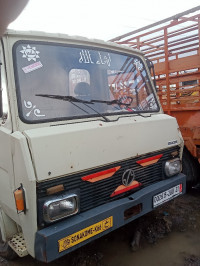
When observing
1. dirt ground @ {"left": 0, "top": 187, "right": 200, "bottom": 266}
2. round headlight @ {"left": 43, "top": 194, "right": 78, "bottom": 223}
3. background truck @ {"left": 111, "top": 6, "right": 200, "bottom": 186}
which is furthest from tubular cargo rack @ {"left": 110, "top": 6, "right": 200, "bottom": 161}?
round headlight @ {"left": 43, "top": 194, "right": 78, "bottom": 223}

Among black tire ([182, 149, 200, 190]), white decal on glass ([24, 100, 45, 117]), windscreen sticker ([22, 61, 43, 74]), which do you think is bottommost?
black tire ([182, 149, 200, 190])

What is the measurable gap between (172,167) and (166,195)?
1.10 feet

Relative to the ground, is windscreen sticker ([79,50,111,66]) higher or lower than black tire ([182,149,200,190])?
higher

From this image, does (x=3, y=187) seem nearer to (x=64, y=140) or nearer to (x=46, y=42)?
(x=64, y=140)

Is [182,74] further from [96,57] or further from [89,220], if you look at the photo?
[89,220]

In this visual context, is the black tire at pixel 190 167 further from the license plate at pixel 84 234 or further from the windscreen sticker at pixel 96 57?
the license plate at pixel 84 234

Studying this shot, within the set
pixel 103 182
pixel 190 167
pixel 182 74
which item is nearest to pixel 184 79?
pixel 182 74

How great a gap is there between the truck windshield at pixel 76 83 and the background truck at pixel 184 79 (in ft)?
3.02

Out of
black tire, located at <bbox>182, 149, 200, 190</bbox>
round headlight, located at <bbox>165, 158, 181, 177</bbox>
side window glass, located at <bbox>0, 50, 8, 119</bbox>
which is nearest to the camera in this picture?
side window glass, located at <bbox>0, 50, 8, 119</bbox>

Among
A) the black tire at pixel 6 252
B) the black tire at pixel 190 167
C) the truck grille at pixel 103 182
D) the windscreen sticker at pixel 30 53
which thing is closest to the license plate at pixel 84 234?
the truck grille at pixel 103 182

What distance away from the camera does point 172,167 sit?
288 cm

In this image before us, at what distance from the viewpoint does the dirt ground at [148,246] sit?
2.59 m

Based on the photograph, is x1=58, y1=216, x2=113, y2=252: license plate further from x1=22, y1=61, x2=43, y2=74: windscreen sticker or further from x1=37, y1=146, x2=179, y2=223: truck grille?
x1=22, y1=61, x2=43, y2=74: windscreen sticker

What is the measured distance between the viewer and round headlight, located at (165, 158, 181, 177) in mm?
2850
